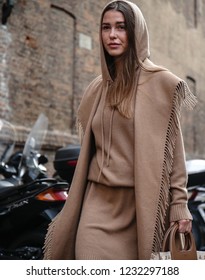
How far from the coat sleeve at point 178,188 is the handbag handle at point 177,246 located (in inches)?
2.1

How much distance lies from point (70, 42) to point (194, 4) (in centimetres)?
837

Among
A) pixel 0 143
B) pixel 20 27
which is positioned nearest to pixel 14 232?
pixel 0 143

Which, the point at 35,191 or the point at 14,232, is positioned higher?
the point at 35,191

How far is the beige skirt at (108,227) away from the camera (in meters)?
2.37

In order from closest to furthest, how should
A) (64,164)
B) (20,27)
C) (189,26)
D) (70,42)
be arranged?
1. (64,164)
2. (20,27)
3. (70,42)
4. (189,26)

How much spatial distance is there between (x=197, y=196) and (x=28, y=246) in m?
1.84

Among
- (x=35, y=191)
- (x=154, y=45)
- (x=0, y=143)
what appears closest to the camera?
(x=35, y=191)

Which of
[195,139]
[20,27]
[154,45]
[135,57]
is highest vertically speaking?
[135,57]

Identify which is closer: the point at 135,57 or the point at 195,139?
the point at 135,57

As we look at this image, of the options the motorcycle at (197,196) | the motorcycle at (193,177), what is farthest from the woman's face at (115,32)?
the motorcycle at (197,196)

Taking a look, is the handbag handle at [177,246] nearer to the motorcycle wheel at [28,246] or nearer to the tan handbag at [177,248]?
the tan handbag at [177,248]

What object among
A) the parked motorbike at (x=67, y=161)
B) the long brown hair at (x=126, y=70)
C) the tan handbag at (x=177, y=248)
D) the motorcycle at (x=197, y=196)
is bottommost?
the motorcycle at (x=197, y=196)

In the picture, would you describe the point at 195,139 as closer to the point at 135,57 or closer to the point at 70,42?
the point at 70,42
